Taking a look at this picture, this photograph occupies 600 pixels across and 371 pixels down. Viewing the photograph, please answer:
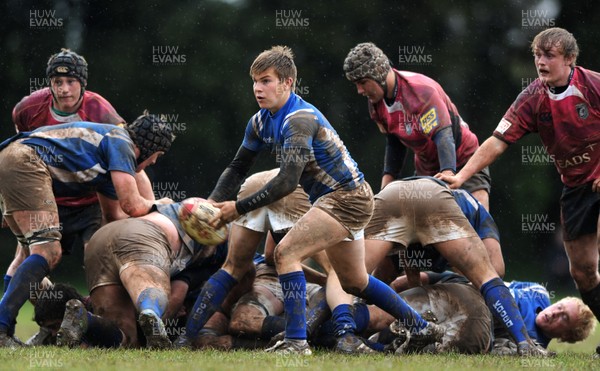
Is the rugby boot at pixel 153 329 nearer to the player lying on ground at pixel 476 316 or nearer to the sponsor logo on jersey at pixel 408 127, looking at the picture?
the player lying on ground at pixel 476 316

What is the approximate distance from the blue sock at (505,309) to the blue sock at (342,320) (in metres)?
0.78

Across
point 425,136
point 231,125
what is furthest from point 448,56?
Result: point 425,136

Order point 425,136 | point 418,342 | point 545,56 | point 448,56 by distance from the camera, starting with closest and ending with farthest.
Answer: point 418,342 → point 545,56 → point 425,136 → point 448,56

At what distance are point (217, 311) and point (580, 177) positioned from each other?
2.40 meters

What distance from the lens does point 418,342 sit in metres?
5.70

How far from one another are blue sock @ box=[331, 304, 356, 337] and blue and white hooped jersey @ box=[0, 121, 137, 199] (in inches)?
59.7

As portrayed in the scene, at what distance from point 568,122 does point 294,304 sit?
2.10m

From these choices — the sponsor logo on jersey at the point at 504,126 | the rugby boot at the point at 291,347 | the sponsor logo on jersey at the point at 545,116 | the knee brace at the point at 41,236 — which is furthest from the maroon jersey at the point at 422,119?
the knee brace at the point at 41,236

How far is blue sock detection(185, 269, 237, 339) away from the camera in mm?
5961

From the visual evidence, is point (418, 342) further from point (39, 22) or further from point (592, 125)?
point (39, 22)

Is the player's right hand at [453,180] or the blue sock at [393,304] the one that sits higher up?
the player's right hand at [453,180]

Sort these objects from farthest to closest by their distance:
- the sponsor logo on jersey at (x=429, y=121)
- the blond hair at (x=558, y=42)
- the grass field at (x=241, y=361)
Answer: the sponsor logo on jersey at (x=429, y=121)
the blond hair at (x=558, y=42)
the grass field at (x=241, y=361)

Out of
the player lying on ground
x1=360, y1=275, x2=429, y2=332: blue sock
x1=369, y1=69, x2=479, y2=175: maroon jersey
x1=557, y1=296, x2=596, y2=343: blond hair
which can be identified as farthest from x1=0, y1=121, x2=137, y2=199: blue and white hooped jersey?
x1=557, y1=296, x2=596, y2=343: blond hair

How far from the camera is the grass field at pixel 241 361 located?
15.2 feet
